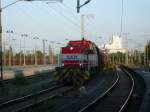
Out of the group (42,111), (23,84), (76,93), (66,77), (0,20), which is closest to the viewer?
(42,111)

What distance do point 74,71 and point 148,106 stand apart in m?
7.74

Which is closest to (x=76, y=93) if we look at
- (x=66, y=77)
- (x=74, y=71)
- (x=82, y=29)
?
(x=74, y=71)

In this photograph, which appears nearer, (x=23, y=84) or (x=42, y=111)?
(x=42, y=111)

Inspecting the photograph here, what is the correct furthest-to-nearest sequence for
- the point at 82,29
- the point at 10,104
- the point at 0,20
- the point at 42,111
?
1. the point at 82,29
2. the point at 0,20
3. the point at 10,104
4. the point at 42,111

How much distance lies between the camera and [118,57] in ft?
550

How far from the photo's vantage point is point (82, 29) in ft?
199

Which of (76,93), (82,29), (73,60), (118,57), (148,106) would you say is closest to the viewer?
(148,106)

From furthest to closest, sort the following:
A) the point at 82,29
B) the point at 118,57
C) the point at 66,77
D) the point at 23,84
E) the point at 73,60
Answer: the point at 118,57 < the point at 82,29 < the point at 23,84 < the point at 73,60 < the point at 66,77

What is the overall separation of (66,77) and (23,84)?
888 centimetres

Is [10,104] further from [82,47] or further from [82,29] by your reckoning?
[82,29]

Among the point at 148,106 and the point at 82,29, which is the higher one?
the point at 82,29

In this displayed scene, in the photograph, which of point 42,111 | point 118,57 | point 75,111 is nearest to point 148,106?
point 75,111

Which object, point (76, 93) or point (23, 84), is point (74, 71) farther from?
point (23, 84)

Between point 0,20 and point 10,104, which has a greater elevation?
point 0,20
